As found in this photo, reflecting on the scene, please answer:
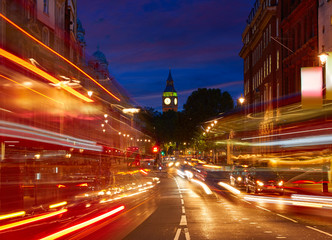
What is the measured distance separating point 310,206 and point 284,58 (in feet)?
106

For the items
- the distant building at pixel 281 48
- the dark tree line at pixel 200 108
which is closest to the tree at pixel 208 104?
the dark tree line at pixel 200 108

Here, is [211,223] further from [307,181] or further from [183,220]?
[307,181]

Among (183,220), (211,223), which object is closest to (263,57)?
(183,220)

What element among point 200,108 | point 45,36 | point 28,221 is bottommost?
point 28,221

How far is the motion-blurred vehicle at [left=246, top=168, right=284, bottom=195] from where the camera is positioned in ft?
94.9

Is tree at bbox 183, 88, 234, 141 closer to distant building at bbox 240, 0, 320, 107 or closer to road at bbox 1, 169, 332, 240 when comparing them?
distant building at bbox 240, 0, 320, 107

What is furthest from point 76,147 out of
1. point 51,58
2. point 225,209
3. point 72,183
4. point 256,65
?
point 256,65

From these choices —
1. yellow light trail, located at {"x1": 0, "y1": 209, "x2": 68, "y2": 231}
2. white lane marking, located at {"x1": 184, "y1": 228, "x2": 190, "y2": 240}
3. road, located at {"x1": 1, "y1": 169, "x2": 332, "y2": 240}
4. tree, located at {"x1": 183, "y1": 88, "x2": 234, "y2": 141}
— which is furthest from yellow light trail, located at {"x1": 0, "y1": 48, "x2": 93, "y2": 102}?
tree, located at {"x1": 183, "y1": 88, "x2": 234, "y2": 141}

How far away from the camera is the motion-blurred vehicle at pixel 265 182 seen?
28.9m

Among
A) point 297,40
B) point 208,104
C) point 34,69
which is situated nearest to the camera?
point 34,69

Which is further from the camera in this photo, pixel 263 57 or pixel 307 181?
pixel 263 57

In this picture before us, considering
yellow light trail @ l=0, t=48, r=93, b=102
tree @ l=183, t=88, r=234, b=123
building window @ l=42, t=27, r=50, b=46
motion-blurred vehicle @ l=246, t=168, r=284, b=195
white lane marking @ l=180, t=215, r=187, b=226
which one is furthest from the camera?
tree @ l=183, t=88, r=234, b=123

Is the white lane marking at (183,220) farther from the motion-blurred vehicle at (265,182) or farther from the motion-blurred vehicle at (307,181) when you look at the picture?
the motion-blurred vehicle at (307,181)

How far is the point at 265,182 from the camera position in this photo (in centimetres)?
2923
